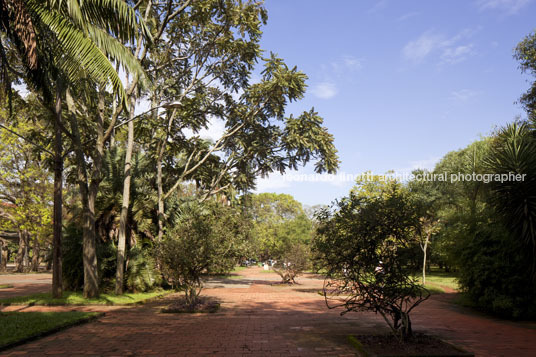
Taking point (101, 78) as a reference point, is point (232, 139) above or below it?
above

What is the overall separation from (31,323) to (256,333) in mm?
5505

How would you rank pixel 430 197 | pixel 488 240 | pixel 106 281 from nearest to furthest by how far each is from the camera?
pixel 488 240, pixel 106 281, pixel 430 197

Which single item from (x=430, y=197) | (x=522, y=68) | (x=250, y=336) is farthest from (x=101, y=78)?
(x=430, y=197)

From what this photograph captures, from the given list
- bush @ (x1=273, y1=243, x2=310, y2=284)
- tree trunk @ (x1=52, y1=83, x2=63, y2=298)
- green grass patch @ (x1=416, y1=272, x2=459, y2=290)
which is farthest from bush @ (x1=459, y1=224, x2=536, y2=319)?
tree trunk @ (x1=52, y1=83, x2=63, y2=298)

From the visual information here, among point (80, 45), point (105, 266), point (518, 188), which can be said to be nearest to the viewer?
point (80, 45)

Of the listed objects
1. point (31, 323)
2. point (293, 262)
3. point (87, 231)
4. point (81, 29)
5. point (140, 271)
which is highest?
point (81, 29)

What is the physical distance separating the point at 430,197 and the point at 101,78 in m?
34.2

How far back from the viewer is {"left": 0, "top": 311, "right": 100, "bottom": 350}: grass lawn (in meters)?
7.37

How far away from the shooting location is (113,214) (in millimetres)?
17531

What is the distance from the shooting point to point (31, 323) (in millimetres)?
8625

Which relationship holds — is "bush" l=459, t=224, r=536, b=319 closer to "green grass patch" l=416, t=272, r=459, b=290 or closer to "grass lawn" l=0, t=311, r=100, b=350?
"green grass patch" l=416, t=272, r=459, b=290

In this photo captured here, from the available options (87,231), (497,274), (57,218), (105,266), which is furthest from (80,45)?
(497,274)

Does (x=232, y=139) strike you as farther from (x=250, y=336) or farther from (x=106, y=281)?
(x=250, y=336)

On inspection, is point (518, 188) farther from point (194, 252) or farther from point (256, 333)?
point (194, 252)
